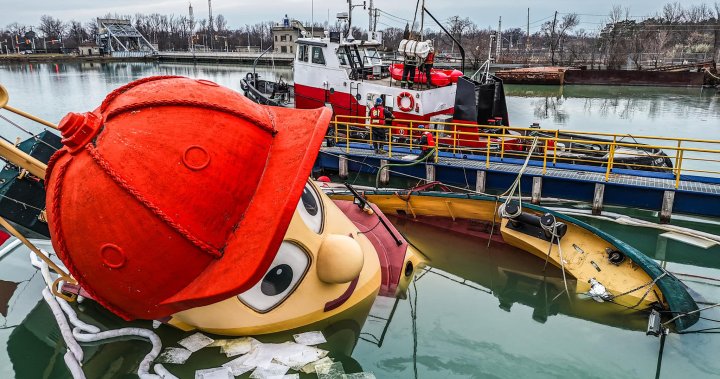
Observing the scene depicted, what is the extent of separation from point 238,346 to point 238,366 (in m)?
0.28

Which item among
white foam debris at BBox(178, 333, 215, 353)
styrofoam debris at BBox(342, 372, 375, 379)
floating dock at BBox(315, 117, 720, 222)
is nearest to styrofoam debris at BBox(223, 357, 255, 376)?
white foam debris at BBox(178, 333, 215, 353)

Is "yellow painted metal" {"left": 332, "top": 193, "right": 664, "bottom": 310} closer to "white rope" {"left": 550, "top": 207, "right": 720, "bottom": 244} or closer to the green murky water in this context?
the green murky water

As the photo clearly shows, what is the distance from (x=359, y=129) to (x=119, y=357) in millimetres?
11855

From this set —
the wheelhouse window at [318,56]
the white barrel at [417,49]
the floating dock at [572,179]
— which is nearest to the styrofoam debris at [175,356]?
the floating dock at [572,179]

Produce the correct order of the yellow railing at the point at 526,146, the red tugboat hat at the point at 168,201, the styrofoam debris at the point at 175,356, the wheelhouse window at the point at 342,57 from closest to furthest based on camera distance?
the red tugboat hat at the point at 168,201, the styrofoam debris at the point at 175,356, the yellow railing at the point at 526,146, the wheelhouse window at the point at 342,57

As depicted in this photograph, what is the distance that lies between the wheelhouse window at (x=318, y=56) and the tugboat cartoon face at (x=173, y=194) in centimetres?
1327

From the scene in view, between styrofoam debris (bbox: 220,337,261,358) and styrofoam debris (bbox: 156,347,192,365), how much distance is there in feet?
1.45

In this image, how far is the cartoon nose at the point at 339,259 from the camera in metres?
5.24

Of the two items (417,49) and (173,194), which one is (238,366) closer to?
(173,194)

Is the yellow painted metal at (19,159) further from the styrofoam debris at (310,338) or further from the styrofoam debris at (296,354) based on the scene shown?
the styrofoam debris at (310,338)

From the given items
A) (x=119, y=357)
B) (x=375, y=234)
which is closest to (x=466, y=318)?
(x=375, y=234)

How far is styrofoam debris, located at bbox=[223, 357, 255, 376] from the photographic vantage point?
5461 mm

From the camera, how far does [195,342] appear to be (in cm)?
588

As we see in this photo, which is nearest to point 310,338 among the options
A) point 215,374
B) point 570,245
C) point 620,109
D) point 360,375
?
point 360,375
